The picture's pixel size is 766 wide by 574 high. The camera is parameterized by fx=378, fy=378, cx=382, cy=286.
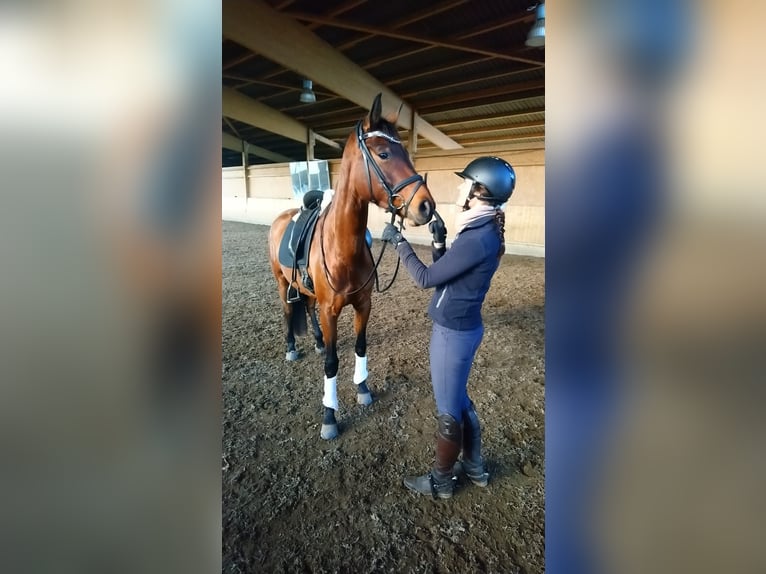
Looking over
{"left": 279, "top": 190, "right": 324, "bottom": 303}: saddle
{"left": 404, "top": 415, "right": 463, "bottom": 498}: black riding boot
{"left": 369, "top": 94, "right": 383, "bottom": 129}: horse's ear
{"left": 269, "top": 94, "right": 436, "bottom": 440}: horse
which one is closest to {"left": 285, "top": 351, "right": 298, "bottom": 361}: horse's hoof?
{"left": 279, "top": 190, "right": 324, "bottom": 303}: saddle

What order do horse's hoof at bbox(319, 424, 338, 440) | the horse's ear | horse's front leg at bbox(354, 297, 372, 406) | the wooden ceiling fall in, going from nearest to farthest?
the horse's ear
horse's hoof at bbox(319, 424, 338, 440)
horse's front leg at bbox(354, 297, 372, 406)
the wooden ceiling

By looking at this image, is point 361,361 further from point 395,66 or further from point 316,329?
point 395,66

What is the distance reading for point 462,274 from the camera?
5.59 ft

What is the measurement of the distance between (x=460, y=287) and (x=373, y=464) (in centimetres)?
123

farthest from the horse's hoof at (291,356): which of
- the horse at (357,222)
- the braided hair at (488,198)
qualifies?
the braided hair at (488,198)

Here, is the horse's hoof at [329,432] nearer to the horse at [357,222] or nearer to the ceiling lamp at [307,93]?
the horse at [357,222]

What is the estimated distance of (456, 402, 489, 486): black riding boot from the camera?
6.65ft

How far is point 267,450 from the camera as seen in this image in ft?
7.72

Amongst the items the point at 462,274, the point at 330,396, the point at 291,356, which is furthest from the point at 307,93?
the point at 462,274

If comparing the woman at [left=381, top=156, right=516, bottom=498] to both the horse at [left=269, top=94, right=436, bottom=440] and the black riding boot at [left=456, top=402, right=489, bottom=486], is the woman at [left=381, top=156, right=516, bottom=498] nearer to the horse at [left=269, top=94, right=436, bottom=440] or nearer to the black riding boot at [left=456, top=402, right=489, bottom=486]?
the black riding boot at [left=456, top=402, right=489, bottom=486]

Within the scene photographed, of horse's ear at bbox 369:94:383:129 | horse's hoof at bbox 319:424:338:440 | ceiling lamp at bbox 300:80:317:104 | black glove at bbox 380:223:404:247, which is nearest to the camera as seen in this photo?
black glove at bbox 380:223:404:247
